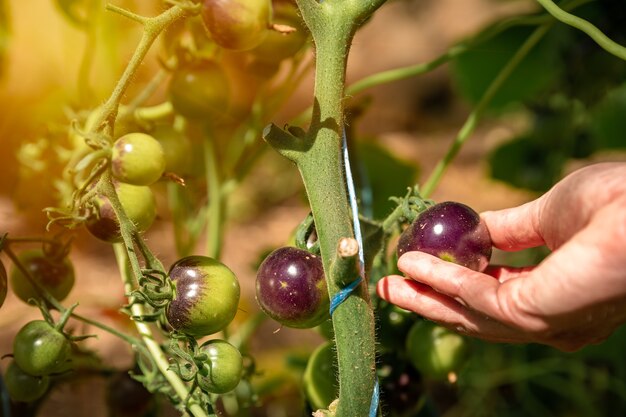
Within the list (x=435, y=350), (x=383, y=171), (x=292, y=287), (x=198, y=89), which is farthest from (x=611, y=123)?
(x=292, y=287)

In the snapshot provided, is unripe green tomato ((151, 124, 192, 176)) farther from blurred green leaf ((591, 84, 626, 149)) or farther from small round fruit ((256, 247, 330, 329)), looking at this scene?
blurred green leaf ((591, 84, 626, 149))

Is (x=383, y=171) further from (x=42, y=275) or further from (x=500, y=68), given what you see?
(x=42, y=275)

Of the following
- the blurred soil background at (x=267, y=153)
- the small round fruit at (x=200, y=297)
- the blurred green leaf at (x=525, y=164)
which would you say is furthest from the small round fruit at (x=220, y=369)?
the blurred green leaf at (x=525, y=164)

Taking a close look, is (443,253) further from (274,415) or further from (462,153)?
(462,153)

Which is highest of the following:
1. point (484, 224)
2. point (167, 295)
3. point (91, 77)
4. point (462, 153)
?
point (462, 153)

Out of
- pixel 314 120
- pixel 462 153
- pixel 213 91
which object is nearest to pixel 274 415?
pixel 213 91

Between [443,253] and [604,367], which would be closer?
[443,253]
